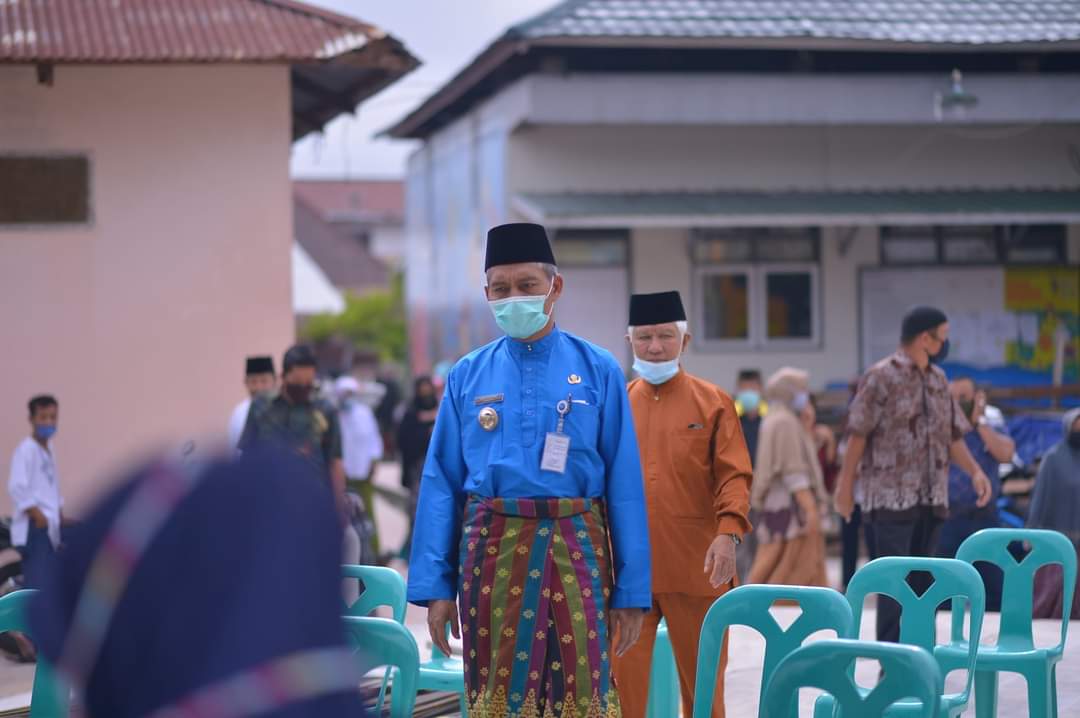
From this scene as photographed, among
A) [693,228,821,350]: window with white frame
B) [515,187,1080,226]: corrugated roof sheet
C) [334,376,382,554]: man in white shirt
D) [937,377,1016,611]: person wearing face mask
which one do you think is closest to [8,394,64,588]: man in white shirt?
[334,376,382,554]: man in white shirt

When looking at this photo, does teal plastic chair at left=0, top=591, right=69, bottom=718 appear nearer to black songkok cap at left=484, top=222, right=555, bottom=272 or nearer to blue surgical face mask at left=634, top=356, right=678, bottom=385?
black songkok cap at left=484, top=222, right=555, bottom=272

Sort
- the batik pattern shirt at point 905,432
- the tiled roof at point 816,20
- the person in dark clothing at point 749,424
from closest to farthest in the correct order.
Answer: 1. the batik pattern shirt at point 905,432
2. the person in dark clothing at point 749,424
3. the tiled roof at point 816,20

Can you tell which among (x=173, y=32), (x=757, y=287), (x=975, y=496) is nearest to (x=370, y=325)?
(x=757, y=287)

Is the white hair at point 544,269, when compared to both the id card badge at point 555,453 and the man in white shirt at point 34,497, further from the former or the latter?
the man in white shirt at point 34,497

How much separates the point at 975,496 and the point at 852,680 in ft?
20.4

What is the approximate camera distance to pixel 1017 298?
1619 cm

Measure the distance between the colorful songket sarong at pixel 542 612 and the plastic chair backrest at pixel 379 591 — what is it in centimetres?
88

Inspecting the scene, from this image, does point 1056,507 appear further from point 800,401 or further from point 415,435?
point 415,435

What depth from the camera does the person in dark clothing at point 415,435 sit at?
1367 cm

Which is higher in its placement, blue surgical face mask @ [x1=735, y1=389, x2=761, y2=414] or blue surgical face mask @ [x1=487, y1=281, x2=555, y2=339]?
blue surgical face mask @ [x1=487, y1=281, x2=555, y2=339]

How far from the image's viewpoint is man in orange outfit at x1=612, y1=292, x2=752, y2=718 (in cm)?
542

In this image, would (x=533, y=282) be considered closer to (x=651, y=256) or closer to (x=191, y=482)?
(x=191, y=482)

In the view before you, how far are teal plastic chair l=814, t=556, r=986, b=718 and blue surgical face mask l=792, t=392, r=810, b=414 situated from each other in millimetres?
5721

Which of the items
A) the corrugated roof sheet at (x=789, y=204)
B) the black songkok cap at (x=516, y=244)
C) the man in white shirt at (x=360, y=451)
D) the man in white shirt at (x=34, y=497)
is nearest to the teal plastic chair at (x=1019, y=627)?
the black songkok cap at (x=516, y=244)
